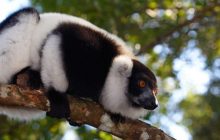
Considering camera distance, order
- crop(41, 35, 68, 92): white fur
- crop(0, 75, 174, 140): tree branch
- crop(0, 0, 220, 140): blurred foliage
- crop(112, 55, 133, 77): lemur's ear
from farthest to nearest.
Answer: crop(0, 0, 220, 140): blurred foliage
crop(112, 55, 133, 77): lemur's ear
crop(41, 35, 68, 92): white fur
crop(0, 75, 174, 140): tree branch

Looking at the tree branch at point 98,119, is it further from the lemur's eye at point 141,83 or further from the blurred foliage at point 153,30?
the blurred foliage at point 153,30

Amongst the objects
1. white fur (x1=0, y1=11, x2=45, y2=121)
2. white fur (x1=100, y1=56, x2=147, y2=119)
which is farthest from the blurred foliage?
white fur (x1=0, y1=11, x2=45, y2=121)

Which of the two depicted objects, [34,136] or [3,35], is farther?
[34,136]

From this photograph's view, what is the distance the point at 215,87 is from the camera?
1162cm

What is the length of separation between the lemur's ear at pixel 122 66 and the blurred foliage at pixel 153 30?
1.67 metres

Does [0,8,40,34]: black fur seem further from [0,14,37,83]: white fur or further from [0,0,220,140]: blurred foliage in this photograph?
[0,0,220,140]: blurred foliage

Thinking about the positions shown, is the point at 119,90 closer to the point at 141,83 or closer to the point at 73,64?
the point at 141,83

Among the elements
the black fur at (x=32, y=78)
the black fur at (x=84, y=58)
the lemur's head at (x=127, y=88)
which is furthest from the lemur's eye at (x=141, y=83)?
the black fur at (x=32, y=78)

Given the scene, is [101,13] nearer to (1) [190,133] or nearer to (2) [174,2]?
(2) [174,2]

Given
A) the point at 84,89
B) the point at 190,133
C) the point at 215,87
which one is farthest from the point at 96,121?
the point at 190,133

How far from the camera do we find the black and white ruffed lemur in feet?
14.8

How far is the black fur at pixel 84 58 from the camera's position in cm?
454

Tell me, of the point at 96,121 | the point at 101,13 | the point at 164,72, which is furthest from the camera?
the point at 164,72

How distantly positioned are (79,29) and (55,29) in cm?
22
